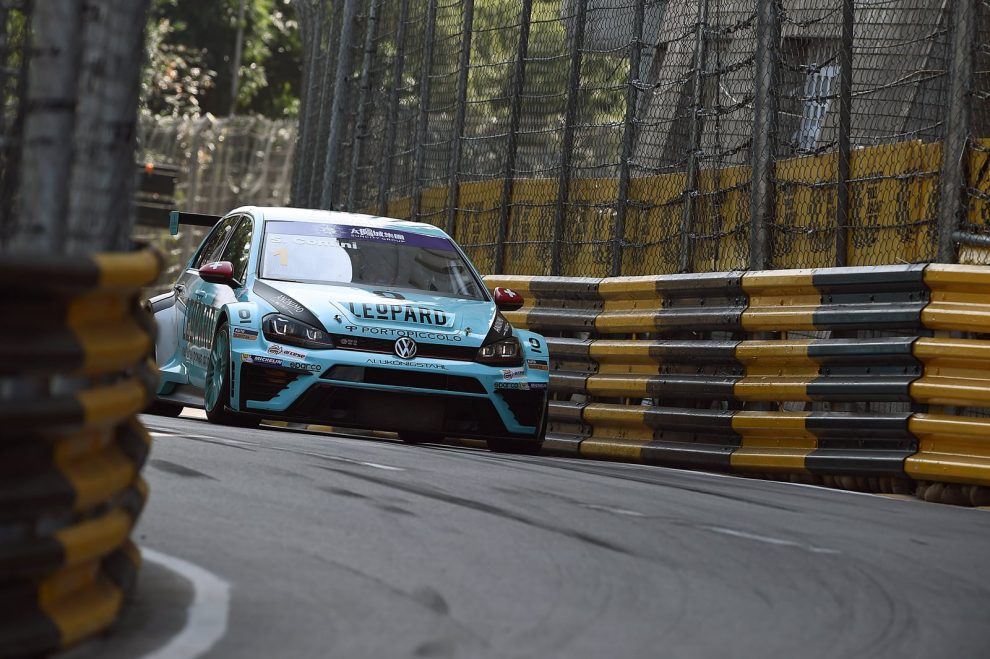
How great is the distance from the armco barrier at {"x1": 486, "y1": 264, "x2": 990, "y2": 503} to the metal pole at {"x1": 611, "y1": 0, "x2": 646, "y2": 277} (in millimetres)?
782

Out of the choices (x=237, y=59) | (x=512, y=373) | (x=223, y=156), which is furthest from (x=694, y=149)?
(x=237, y=59)

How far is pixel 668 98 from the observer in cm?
Answer: 1405

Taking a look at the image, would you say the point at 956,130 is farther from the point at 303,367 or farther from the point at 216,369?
the point at 216,369

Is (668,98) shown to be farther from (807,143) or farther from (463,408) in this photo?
(463,408)

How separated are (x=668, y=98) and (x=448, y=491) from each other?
7244mm

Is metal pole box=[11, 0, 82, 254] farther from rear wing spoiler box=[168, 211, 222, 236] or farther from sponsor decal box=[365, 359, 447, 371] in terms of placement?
rear wing spoiler box=[168, 211, 222, 236]

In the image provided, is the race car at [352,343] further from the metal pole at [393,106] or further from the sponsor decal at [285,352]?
the metal pole at [393,106]

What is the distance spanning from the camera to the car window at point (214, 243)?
12.7 metres

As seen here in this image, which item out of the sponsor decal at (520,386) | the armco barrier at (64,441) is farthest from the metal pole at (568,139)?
the armco barrier at (64,441)

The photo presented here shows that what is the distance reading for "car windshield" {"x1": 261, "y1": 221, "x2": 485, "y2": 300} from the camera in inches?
457

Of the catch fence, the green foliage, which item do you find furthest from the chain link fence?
the catch fence

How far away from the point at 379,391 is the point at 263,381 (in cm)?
69

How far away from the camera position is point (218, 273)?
11.2 metres

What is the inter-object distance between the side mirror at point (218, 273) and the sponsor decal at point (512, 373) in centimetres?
176
